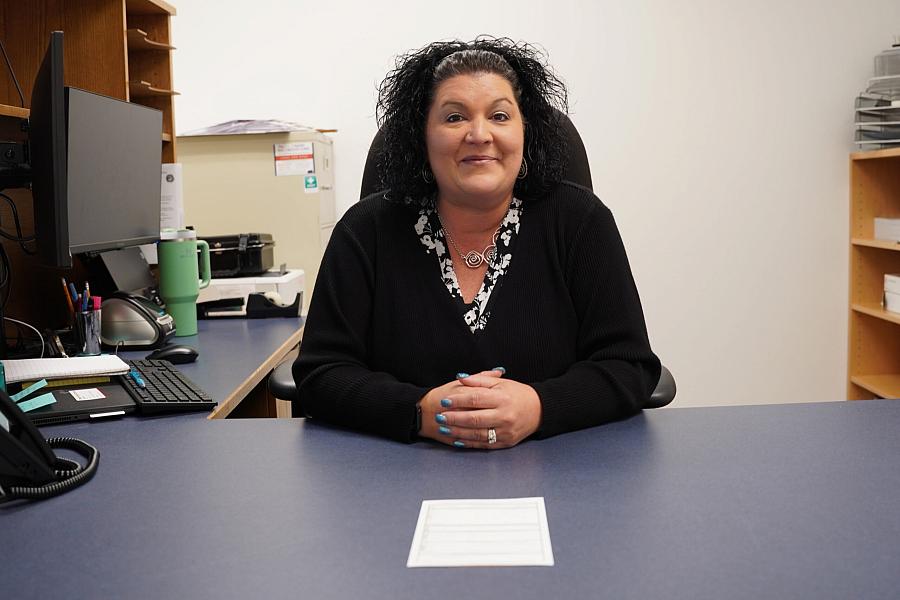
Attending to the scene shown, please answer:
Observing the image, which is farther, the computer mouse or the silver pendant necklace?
the computer mouse

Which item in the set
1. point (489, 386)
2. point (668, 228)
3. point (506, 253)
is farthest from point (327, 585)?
point (668, 228)

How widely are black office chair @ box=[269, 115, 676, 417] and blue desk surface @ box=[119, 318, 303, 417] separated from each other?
8cm

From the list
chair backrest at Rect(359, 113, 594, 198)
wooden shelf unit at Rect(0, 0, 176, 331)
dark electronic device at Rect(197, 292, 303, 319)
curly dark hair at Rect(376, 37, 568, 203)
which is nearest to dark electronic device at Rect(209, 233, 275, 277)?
dark electronic device at Rect(197, 292, 303, 319)

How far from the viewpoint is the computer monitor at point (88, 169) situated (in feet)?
5.45

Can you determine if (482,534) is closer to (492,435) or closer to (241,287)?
(492,435)

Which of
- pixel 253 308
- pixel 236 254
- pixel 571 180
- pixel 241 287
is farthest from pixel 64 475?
pixel 236 254

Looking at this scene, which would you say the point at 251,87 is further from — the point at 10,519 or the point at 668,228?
the point at 10,519

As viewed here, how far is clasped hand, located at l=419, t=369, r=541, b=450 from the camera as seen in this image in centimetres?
121

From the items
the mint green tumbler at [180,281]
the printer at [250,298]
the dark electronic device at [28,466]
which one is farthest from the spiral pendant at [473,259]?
the printer at [250,298]

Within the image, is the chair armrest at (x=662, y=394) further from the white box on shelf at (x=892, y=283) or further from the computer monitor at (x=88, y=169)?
the white box on shelf at (x=892, y=283)

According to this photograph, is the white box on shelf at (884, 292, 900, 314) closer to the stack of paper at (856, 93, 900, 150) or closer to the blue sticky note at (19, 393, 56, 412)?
the stack of paper at (856, 93, 900, 150)

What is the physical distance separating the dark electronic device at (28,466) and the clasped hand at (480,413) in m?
0.48

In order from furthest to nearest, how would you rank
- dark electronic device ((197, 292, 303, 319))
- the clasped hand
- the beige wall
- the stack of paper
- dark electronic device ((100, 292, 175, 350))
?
the beige wall, the stack of paper, dark electronic device ((197, 292, 303, 319)), dark electronic device ((100, 292, 175, 350)), the clasped hand

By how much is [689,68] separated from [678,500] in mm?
2779
